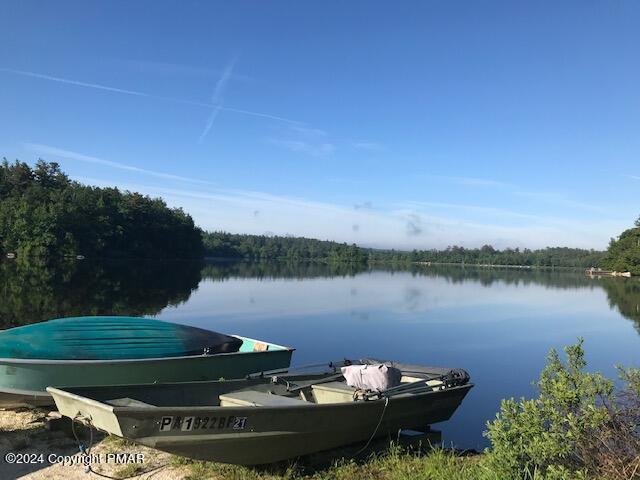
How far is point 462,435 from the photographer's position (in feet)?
35.6

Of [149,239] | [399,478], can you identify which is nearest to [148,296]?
[399,478]

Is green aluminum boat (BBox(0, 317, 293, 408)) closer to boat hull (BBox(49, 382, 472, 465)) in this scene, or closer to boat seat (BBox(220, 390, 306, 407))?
boat hull (BBox(49, 382, 472, 465))

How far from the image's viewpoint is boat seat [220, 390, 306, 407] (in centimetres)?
764

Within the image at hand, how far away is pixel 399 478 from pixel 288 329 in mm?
17739

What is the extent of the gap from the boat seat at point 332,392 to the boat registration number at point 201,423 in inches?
94.5

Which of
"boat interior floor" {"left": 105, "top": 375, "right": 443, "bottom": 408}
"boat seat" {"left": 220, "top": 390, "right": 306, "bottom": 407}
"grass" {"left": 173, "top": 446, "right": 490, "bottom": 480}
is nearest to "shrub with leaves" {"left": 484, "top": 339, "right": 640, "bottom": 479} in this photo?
"grass" {"left": 173, "top": 446, "right": 490, "bottom": 480}

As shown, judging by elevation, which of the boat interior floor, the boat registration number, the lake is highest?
the boat registration number

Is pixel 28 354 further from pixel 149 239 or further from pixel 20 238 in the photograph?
pixel 149 239

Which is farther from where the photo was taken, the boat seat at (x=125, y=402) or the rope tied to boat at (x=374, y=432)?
the rope tied to boat at (x=374, y=432)

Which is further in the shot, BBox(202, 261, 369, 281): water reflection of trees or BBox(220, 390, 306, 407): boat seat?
BBox(202, 261, 369, 281): water reflection of trees

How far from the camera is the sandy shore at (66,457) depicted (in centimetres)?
714

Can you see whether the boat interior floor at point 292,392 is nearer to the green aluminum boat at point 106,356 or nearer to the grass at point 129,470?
the grass at point 129,470

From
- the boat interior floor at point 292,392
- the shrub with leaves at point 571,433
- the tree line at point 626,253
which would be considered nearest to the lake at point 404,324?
the boat interior floor at point 292,392

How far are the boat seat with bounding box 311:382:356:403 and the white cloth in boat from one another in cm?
18
